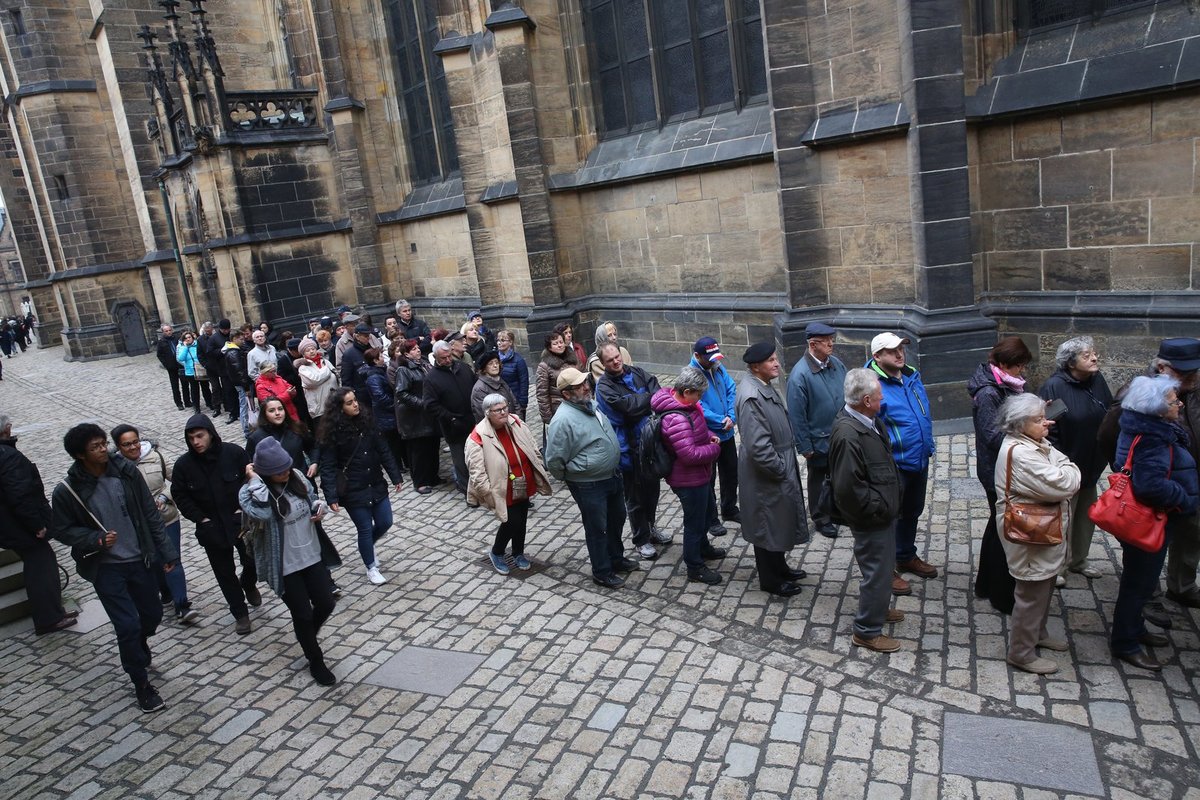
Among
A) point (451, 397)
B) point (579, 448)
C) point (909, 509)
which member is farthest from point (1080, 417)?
point (451, 397)

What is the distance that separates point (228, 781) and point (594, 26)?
12.0 metres

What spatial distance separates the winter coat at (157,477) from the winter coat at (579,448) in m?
2.99

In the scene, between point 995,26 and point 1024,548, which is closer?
point 1024,548

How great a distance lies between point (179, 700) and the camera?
547cm

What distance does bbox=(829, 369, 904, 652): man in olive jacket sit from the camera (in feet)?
15.3

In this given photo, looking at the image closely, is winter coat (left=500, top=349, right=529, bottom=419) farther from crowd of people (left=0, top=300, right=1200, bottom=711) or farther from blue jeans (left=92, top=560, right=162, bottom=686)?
blue jeans (left=92, top=560, right=162, bottom=686)

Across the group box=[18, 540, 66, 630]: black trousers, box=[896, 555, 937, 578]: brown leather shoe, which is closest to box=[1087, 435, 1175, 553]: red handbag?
box=[896, 555, 937, 578]: brown leather shoe

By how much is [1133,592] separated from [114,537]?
236 inches

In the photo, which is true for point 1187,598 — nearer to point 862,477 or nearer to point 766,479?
point 862,477

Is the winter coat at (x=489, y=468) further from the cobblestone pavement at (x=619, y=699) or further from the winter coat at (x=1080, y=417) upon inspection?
the winter coat at (x=1080, y=417)

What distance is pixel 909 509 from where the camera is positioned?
18.4 feet

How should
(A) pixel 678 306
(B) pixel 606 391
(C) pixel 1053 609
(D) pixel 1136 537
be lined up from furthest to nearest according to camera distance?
(A) pixel 678 306 → (B) pixel 606 391 → (C) pixel 1053 609 → (D) pixel 1136 537

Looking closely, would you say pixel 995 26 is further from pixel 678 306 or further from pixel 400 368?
pixel 400 368

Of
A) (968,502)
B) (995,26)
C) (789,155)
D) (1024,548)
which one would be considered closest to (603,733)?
(1024,548)
